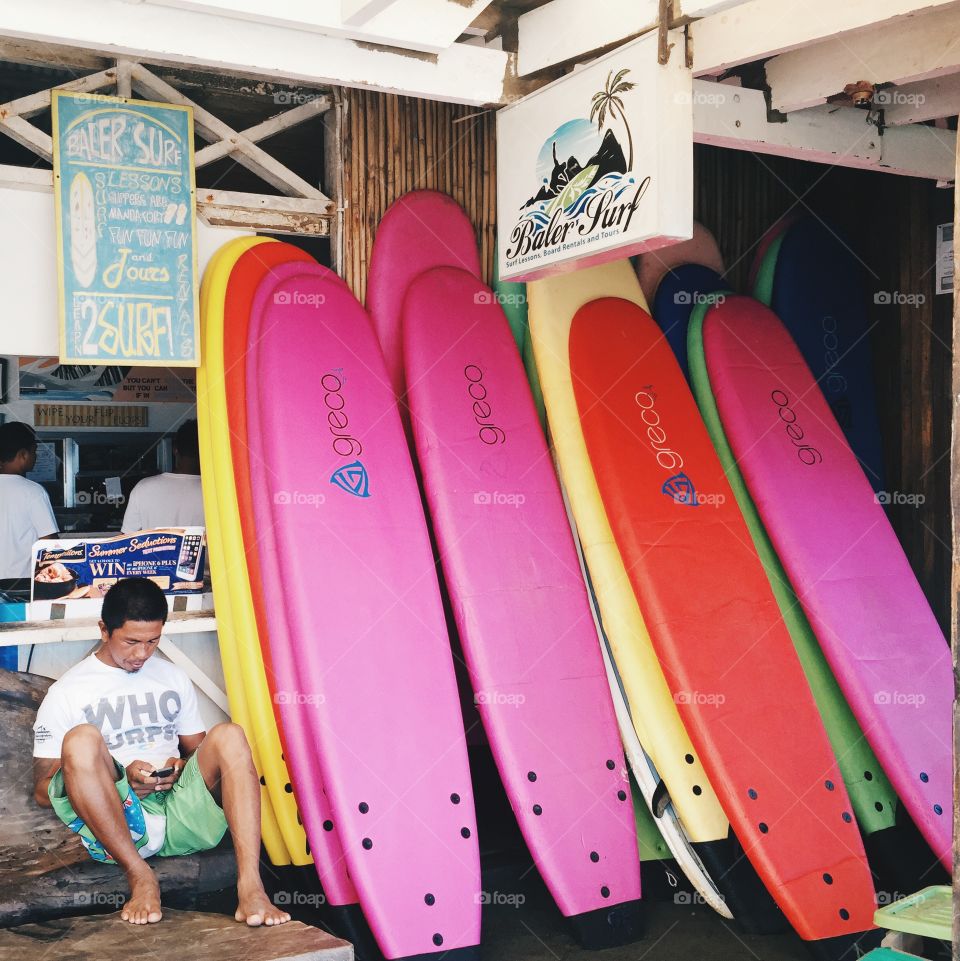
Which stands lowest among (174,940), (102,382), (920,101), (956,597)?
(174,940)

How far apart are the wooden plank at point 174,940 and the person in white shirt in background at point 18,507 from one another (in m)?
1.88

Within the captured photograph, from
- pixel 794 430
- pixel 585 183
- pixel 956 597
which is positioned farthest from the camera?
pixel 794 430

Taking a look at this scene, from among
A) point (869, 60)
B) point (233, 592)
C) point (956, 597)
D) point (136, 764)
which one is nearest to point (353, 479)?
point (233, 592)

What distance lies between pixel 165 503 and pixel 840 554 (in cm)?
273

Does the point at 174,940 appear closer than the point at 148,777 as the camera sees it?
Yes

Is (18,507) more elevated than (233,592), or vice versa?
(18,507)

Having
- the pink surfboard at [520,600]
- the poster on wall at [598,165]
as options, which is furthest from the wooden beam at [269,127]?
the poster on wall at [598,165]

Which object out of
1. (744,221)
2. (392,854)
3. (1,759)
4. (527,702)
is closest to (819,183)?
(744,221)

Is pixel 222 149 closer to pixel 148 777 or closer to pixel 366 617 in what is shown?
pixel 366 617

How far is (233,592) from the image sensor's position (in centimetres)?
396

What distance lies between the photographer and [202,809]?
10.8ft

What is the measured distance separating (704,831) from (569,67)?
2.65 meters

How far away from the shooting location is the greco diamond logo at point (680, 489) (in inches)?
177

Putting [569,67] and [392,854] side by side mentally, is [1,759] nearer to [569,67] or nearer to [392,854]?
[392,854]
